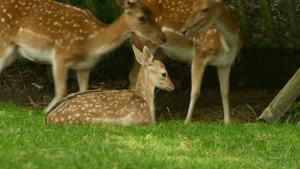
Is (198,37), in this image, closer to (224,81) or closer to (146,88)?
(224,81)

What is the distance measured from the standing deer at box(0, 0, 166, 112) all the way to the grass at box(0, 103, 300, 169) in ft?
3.47

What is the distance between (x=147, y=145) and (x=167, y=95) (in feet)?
Result: 13.3

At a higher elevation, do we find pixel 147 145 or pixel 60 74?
pixel 147 145

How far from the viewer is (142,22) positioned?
886 centimetres

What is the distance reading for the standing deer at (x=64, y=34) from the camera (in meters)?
8.73

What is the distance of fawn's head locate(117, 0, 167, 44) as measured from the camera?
29.1ft

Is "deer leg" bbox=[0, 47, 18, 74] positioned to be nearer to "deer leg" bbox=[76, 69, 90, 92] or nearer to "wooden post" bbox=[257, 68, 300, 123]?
"deer leg" bbox=[76, 69, 90, 92]

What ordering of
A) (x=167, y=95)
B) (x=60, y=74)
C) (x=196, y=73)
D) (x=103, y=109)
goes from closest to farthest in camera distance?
1. (x=103, y=109)
2. (x=60, y=74)
3. (x=196, y=73)
4. (x=167, y=95)

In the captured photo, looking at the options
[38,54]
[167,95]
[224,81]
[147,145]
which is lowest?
[167,95]

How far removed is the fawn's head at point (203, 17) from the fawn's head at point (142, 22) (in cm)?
29

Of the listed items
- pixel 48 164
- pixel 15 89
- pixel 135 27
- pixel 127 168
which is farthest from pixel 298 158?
pixel 15 89

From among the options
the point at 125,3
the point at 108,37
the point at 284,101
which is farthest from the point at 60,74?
the point at 284,101

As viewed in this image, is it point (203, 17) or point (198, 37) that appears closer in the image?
point (203, 17)

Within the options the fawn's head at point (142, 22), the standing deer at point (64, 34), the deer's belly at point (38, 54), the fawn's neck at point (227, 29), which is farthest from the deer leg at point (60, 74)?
the fawn's neck at point (227, 29)
